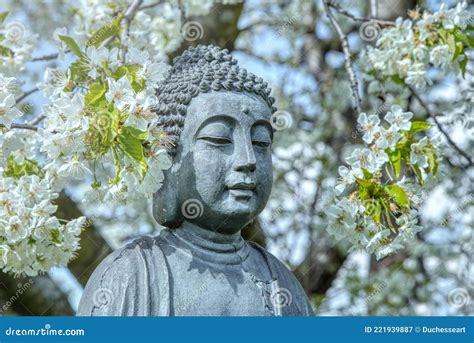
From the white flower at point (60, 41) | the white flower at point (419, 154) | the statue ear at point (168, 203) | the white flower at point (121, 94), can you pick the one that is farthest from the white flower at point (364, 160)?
the white flower at point (60, 41)

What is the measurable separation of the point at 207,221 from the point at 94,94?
70cm

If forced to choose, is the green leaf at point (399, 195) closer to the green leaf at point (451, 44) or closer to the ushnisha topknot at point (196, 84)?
the ushnisha topknot at point (196, 84)

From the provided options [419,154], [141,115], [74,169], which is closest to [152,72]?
[141,115]

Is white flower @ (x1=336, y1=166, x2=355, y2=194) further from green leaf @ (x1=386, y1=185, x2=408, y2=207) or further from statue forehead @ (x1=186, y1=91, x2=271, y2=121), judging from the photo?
statue forehead @ (x1=186, y1=91, x2=271, y2=121)

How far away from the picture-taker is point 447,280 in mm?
8727

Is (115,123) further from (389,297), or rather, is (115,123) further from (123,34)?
(389,297)

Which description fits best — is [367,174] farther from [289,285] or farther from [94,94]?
[94,94]

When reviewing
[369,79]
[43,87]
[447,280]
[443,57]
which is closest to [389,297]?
[447,280]

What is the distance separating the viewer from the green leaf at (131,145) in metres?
4.08

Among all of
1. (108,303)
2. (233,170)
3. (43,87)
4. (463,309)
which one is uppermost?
(43,87)

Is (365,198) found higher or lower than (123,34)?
lower

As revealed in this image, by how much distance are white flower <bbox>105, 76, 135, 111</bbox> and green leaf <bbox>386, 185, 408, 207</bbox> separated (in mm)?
1303

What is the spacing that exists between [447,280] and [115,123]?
17.3 ft

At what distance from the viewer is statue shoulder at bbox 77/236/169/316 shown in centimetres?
398
